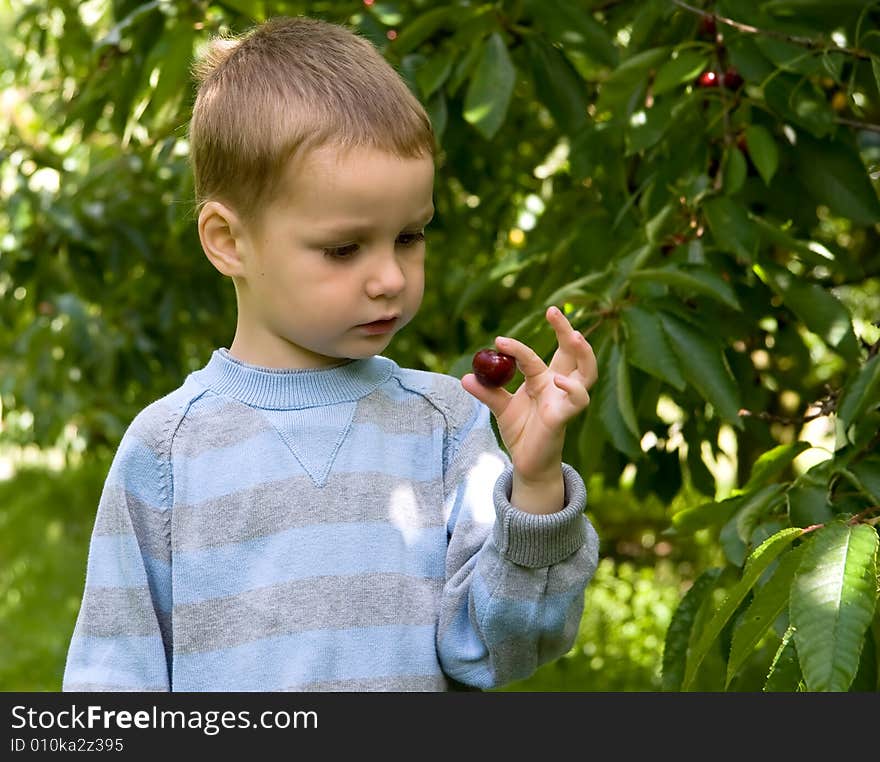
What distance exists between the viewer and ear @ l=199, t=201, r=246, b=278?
1.50m

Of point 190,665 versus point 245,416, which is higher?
point 245,416

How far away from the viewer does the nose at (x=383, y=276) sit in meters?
1.42

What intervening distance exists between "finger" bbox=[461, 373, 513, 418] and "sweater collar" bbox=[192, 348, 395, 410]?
160 millimetres

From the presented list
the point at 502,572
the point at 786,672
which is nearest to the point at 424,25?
the point at 502,572

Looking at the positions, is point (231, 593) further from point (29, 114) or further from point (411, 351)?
point (29, 114)

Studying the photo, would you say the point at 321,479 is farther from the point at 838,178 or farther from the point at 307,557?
the point at 838,178

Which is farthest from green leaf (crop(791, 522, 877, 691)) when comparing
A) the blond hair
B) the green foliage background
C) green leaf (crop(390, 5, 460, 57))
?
green leaf (crop(390, 5, 460, 57))

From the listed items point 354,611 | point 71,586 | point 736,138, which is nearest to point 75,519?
point 71,586

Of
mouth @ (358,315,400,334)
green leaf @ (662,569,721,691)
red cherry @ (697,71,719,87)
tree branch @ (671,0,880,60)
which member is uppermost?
tree branch @ (671,0,880,60)

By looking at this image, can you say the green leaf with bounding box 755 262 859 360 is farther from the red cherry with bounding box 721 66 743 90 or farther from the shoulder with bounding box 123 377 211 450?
the shoulder with bounding box 123 377 211 450

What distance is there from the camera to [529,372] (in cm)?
139

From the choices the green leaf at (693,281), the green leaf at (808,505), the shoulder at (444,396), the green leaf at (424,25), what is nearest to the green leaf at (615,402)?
the green leaf at (693,281)

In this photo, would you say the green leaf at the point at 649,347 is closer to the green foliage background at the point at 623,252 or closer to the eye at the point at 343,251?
the green foliage background at the point at 623,252

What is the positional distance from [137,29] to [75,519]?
14.2 ft
